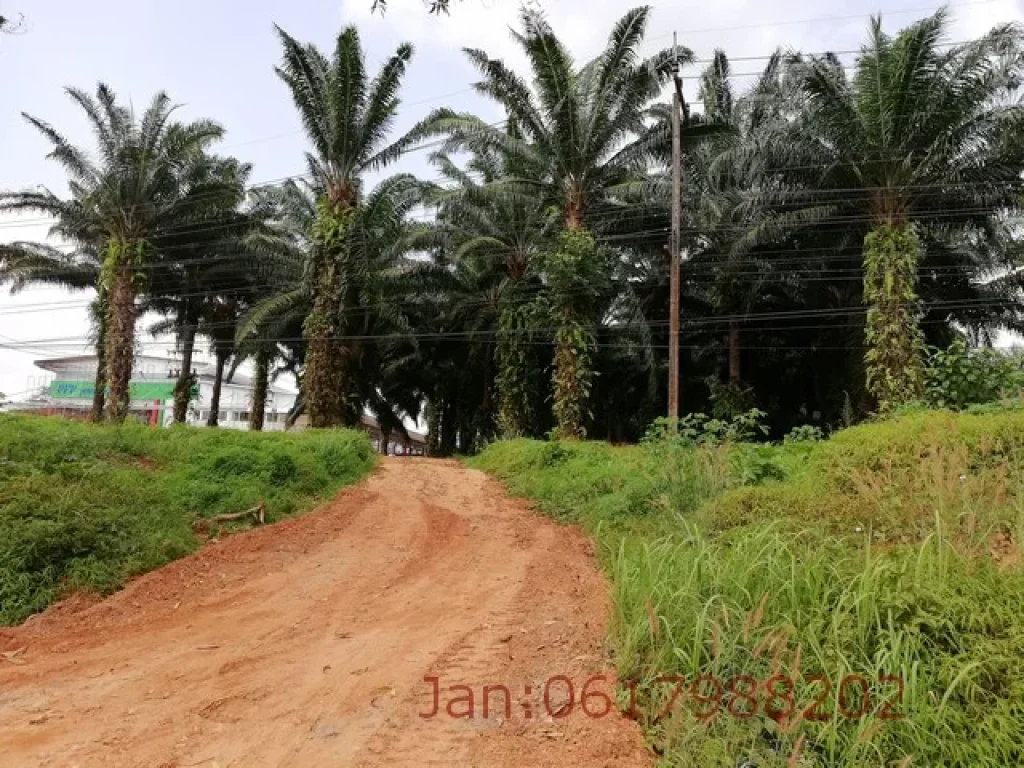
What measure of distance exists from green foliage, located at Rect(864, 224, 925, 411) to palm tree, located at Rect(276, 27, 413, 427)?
38.7 feet

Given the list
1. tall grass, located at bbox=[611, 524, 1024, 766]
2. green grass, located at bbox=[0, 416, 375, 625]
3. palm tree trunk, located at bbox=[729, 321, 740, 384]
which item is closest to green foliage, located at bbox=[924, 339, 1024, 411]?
tall grass, located at bbox=[611, 524, 1024, 766]

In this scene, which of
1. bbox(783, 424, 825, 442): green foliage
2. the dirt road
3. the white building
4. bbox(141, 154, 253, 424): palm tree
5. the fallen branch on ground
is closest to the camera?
the dirt road

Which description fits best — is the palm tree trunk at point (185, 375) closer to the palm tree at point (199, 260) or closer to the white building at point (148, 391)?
the palm tree at point (199, 260)

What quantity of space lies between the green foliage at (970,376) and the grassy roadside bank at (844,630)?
18.4 ft

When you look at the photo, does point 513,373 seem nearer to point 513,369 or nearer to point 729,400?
point 513,369

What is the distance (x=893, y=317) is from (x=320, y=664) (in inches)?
556

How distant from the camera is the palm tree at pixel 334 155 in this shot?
17.6m

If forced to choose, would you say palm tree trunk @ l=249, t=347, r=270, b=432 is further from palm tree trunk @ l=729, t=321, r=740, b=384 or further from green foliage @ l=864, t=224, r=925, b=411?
green foliage @ l=864, t=224, r=925, b=411

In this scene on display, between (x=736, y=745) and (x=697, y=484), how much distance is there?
4906mm

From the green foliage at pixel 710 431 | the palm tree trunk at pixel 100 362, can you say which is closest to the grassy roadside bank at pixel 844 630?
the green foliage at pixel 710 431

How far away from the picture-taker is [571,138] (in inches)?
671

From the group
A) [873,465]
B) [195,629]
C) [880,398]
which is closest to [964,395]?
[880,398]

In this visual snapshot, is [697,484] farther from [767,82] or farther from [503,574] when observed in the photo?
[767,82]

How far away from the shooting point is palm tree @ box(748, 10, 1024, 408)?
46.4 ft
